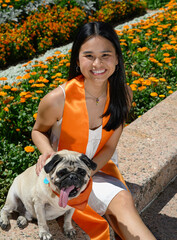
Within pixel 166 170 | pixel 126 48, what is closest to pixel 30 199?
pixel 166 170

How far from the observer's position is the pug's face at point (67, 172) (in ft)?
6.57

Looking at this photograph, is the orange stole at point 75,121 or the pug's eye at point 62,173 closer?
the pug's eye at point 62,173

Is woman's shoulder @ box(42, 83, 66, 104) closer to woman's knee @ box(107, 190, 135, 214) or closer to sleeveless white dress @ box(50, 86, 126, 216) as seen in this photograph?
sleeveless white dress @ box(50, 86, 126, 216)

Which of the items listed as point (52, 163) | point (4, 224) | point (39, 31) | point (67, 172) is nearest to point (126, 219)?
point (67, 172)

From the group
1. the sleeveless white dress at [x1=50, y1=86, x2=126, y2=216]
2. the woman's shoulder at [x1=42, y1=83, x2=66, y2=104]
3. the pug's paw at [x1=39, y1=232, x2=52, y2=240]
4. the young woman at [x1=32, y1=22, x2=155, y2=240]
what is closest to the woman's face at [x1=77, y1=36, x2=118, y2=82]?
the young woman at [x1=32, y1=22, x2=155, y2=240]

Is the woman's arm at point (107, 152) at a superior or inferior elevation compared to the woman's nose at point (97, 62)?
inferior

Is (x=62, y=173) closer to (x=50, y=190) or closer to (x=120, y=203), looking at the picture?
(x=50, y=190)

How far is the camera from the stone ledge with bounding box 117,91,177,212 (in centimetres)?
310

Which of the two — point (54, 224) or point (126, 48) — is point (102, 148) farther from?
point (126, 48)

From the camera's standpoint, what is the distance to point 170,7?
7.78 metres

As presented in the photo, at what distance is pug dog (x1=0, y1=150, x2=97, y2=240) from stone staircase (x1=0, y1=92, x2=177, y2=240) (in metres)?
0.10

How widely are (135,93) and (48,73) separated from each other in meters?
1.43

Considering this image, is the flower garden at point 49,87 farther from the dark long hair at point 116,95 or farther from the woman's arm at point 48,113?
the dark long hair at point 116,95

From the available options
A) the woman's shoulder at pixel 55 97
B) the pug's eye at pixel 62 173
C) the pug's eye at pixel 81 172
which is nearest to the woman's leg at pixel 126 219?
the pug's eye at pixel 81 172
